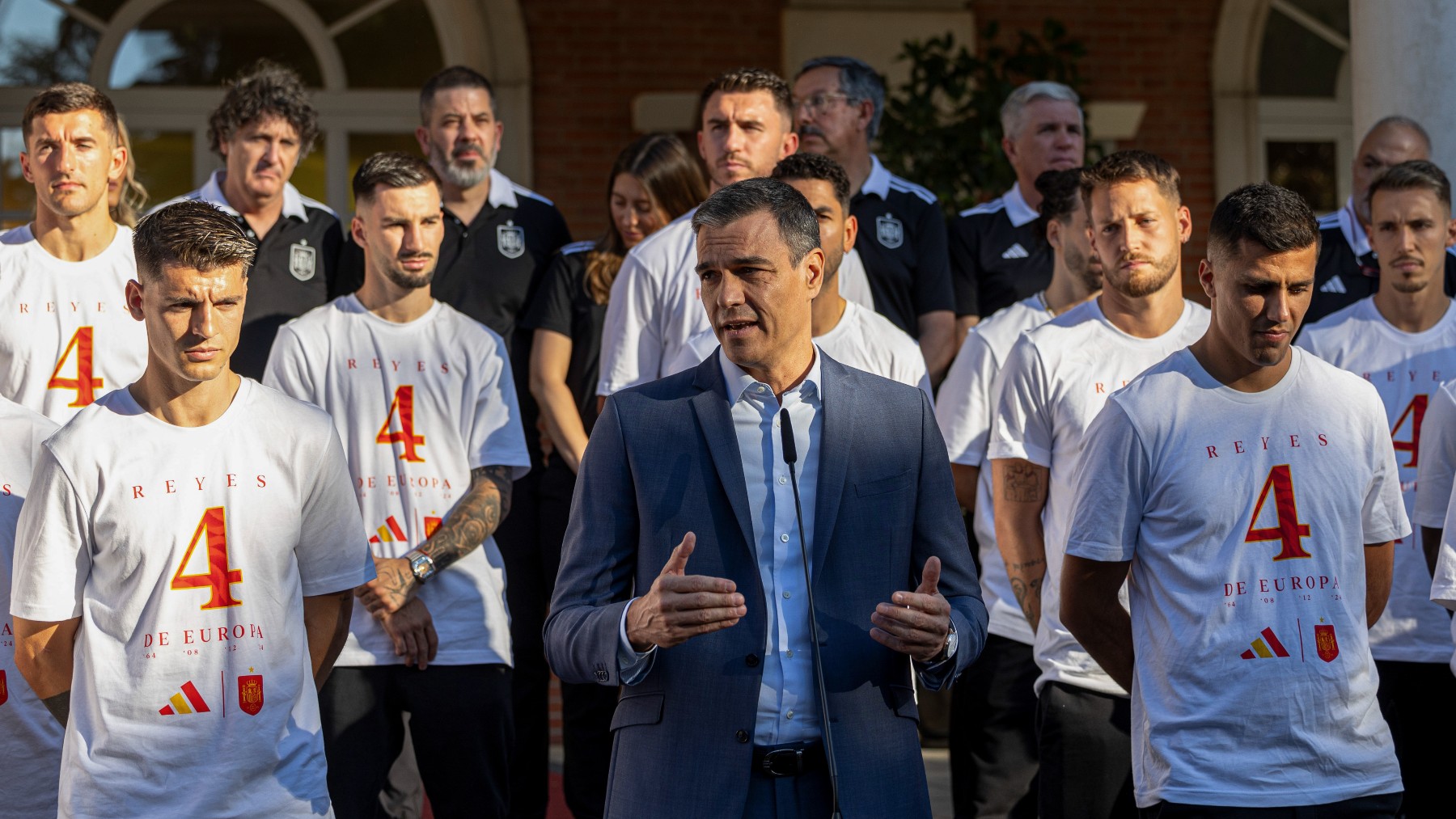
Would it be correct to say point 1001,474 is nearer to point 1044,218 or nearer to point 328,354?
point 1044,218

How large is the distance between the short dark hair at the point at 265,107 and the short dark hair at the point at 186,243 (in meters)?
1.77

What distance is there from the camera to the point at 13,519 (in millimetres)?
3754

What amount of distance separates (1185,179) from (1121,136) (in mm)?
478

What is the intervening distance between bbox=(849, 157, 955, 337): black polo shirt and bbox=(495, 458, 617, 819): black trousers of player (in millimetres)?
1231

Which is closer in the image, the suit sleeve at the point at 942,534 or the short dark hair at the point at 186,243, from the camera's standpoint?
the suit sleeve at the point at 942,534

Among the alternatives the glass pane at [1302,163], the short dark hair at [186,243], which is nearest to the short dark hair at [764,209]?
the short dark hair at [186,243]

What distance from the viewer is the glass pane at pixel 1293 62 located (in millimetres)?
9320

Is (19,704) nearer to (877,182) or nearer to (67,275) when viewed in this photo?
(67,275)

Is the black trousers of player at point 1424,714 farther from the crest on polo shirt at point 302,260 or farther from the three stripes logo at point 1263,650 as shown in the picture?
the crest on polo shirt at point 302,260

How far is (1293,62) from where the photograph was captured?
30.6 feet

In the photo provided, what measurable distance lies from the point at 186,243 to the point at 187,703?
982 millimetres

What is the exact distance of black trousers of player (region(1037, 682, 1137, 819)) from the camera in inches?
163

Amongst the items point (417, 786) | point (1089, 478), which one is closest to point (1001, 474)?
point (1089, 478)

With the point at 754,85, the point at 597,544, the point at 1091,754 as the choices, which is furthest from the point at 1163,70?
the point at 597,544
